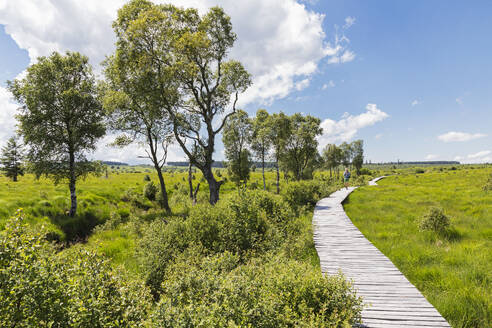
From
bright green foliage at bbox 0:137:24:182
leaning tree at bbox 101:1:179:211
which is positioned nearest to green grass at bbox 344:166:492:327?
leaning tree at bbox 101:1:179:211

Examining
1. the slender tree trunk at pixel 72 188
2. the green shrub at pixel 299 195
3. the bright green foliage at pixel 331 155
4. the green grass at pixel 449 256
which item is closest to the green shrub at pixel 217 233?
the green grass at pixel 449 256

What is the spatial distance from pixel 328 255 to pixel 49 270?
339 inches

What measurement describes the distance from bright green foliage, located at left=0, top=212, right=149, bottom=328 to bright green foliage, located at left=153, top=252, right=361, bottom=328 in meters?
0.80

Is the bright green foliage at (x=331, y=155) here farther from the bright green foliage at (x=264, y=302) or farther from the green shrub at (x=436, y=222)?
the bright green foliage at (x=264, y=302)

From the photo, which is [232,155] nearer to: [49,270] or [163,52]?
[163,52]

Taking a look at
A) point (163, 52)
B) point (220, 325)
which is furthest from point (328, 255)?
Result: point (163, 52)

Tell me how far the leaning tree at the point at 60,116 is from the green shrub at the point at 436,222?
26523 mm

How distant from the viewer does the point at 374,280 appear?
647 centimetres

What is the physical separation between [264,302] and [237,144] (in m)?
37.5

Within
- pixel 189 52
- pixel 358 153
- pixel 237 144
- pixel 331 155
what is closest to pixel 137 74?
pixel 189 52

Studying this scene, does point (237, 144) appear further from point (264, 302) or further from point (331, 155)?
point (331, 155)

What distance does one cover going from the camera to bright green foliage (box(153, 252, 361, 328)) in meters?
3.84

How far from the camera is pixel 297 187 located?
19688 millimetres

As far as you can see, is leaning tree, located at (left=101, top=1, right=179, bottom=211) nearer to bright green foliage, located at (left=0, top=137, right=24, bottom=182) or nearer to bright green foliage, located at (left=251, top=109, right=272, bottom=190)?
bright green foliage, located at (left=251, top=109, right=272, bottom=190)
